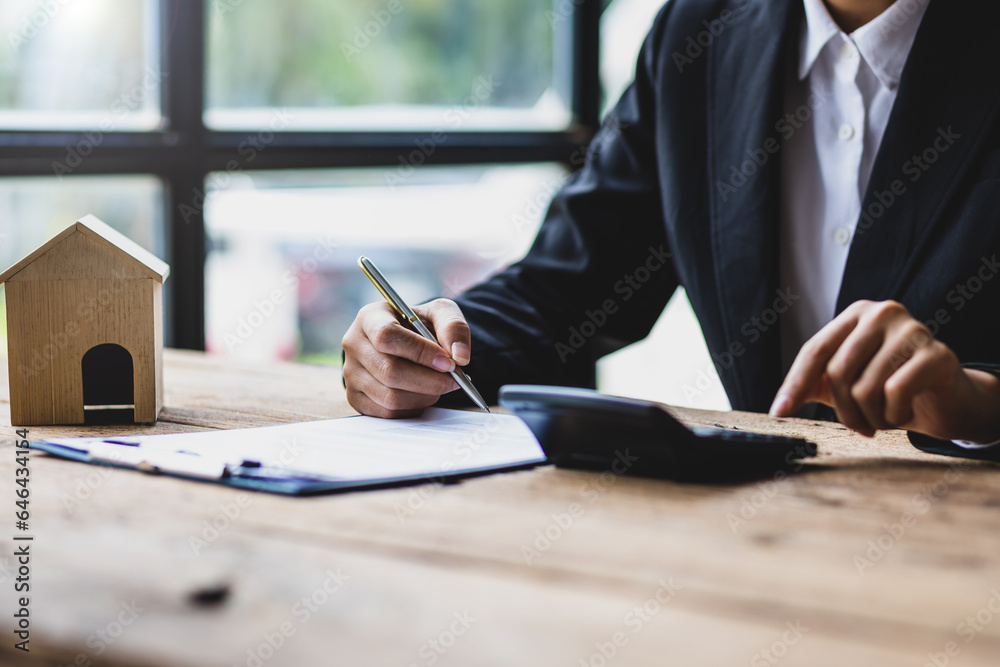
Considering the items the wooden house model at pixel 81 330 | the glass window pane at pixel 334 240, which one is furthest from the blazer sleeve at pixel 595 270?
the glass window pane at pixel 334 240

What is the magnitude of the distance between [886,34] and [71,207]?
174 cm

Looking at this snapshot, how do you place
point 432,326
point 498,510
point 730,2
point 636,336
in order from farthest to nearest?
point 636,336 < point 730,2 < point 432,326 < point 498,510

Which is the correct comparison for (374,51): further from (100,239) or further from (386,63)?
(100,239)

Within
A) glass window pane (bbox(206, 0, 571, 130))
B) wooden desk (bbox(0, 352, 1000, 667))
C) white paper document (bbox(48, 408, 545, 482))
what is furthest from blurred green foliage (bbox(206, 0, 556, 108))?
wooden desk (bbox(0, 352, 1000, 667))

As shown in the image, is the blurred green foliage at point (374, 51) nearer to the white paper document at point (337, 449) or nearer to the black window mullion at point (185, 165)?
the black window mullion at point (185, 165)

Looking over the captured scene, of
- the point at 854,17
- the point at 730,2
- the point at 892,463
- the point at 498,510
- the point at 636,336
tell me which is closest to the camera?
the point at 498,510

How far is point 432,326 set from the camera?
113 cm

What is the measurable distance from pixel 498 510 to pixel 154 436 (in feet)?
1.32

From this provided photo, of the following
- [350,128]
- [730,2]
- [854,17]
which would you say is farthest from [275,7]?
[854,17]

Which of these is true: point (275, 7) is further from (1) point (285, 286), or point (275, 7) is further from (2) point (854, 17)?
(2) point (854, 17)

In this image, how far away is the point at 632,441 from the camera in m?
0.76

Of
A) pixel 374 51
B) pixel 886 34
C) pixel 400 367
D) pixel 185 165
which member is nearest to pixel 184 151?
pixel 185 165

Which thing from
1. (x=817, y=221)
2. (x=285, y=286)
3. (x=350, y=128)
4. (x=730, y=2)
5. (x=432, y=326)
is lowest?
(x=285, y=286)

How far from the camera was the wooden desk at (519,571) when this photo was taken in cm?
46
